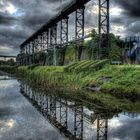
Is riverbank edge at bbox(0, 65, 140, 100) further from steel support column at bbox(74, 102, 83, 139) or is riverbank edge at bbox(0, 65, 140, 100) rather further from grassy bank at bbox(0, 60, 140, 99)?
steel support column at bbox(74, 102, 83, 139)

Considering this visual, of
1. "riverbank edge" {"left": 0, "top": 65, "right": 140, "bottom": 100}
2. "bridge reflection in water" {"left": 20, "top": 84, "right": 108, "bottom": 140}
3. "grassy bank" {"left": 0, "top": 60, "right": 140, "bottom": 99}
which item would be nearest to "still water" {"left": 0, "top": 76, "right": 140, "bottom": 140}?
"bridge reflection in water" {"left": 20, "top": 84, "right": 108, "bottom": 140}

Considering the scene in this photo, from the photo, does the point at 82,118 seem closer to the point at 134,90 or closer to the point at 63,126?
the point at 63,126

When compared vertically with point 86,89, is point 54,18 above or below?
above

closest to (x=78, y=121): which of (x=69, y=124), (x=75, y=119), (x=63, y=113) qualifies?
(x=75, y=119)

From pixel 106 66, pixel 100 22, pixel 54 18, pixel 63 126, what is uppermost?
pixel 54 18

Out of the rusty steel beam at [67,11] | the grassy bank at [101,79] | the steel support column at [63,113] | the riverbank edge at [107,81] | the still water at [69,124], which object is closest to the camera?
the still water at [69,124]

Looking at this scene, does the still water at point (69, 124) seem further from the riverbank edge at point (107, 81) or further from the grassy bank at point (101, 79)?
the grassy bank at point (101, 79)

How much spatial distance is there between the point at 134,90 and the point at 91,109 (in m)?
3.98

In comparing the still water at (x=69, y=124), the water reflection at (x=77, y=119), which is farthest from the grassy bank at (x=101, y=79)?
the still water at (x=69, y=124)

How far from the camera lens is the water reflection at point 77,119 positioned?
9.38m

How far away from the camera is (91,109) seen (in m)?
13.8

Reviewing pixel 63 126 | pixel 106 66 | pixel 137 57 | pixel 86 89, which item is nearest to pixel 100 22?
pixel 137 57

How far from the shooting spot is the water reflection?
938cm

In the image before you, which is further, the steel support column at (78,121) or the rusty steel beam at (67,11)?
the rusty steel beam at (67,11)
